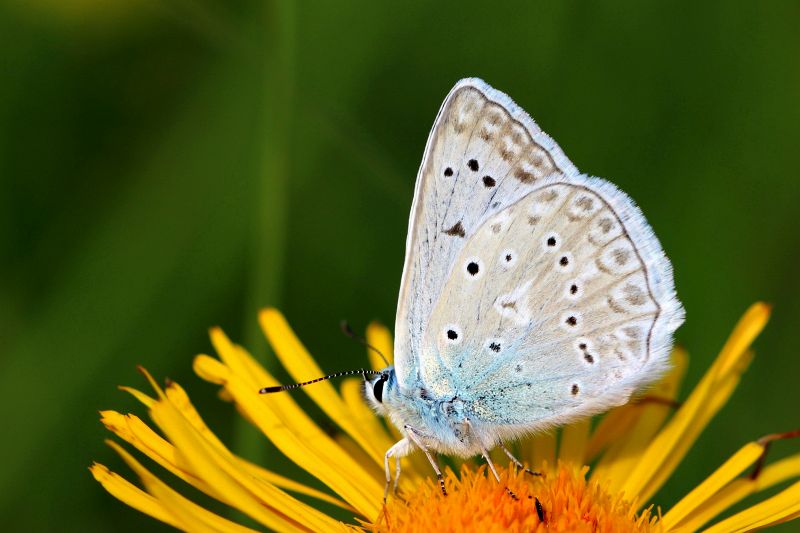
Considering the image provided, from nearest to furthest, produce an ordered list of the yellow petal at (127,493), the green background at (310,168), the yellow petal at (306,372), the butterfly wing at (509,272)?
the yellow petal at (127,493)
the butterfly wing at (509,272)
the yellow petal at (306,372)
the green background at (310,168)

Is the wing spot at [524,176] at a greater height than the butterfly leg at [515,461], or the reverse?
the wing spot at [524,176]

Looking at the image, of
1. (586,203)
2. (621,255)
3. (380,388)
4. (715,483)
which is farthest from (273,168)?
(715,483)

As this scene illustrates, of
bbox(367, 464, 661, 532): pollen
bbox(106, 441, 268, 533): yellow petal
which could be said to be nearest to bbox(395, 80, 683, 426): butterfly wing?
bbox(367, 464, 661, 532): pollen

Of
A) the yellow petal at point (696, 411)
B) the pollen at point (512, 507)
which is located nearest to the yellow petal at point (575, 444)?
the yellow petal at point (696, 411)

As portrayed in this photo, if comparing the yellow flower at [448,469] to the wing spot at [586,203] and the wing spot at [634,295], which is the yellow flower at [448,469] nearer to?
the wing spot at [634,295]

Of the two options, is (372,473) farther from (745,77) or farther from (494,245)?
(745,77)

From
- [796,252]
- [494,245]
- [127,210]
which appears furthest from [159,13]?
[796,252]
